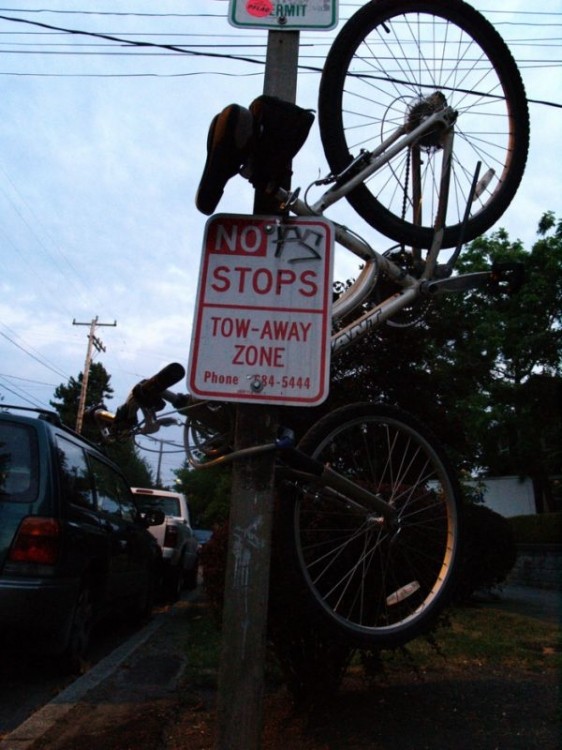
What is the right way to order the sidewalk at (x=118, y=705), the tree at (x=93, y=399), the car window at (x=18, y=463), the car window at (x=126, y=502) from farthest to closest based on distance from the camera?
the tree at (x=93, y=399)
the car window at (x=126, y=502)
the car window at (x=18, y=463)
the sidewalk at (x=118, y=705)

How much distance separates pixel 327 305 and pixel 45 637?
3.07 meters

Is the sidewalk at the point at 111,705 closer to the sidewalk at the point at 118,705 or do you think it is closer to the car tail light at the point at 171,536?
the sidewalk at the point at 118,705

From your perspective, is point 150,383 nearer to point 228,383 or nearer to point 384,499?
point 228,383

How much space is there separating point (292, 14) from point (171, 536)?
8477mm

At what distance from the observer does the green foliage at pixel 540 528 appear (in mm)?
15968

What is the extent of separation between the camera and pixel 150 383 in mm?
2812

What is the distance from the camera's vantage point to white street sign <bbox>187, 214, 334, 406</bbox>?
7.43 feet

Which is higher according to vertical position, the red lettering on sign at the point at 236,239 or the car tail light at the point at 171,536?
the red lettering on sign at the point at 236,239

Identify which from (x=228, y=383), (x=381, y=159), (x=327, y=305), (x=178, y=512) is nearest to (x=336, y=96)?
(x=381, y=159)

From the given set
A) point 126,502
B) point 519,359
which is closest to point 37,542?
point 126,502

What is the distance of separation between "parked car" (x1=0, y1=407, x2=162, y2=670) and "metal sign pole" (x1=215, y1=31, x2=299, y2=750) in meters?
2.35

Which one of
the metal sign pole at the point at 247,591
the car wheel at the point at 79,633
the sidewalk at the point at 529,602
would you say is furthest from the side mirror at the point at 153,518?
the metal sign pole at the point at 247,591

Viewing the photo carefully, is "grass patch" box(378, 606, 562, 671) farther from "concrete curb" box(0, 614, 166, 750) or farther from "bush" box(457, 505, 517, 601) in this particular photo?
"concrete curb" box(0, 614, 166, 750)

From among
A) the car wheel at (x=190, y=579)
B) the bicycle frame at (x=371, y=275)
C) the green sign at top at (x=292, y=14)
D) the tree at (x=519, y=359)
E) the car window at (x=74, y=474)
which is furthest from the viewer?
the tree at (x=519, y=359)
